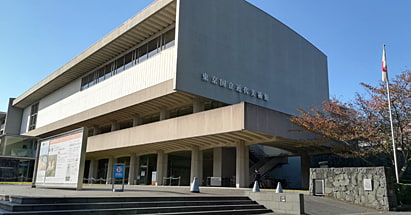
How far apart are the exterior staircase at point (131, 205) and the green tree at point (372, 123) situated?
10262 mm

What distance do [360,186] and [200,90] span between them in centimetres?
1338

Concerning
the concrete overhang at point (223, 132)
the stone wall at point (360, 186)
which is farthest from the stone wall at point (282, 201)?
the concrete overhang at point (223, 132)

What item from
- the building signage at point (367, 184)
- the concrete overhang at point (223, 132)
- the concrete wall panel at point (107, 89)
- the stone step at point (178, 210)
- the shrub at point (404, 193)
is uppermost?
the concrete wall panel at point (107, 89)

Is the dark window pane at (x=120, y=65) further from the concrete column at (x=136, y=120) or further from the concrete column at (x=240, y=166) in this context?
the concrete column at (x=240, y=166)

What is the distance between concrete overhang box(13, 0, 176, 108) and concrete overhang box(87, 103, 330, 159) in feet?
28.2

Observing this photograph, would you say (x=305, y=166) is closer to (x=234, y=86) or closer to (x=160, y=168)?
(x=234, y=86)

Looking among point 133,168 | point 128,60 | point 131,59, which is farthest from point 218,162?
point 128,60

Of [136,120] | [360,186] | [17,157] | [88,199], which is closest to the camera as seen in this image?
[88,199]

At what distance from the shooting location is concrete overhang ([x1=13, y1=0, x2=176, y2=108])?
2712 cm

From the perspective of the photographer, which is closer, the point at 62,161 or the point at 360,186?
the point at 360,186

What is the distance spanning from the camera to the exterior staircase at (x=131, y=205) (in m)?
9.79

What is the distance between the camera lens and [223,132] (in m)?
21.5

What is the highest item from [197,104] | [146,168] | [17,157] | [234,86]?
[234,86]

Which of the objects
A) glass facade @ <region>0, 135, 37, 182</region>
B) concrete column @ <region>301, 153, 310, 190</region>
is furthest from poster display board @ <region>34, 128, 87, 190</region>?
glass facade @ <region>0, 135, 37, 182</region>
